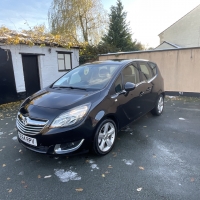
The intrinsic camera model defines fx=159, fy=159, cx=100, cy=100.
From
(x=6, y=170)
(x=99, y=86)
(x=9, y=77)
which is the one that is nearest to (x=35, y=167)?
(x=6, y=170)

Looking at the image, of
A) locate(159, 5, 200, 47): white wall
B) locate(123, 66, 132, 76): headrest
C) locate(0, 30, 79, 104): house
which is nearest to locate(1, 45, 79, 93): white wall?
locate(0, 30, 79, 104): house

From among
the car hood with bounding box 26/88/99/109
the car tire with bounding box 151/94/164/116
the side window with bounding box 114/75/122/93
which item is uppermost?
the side window with bounding box 114/75/122/93

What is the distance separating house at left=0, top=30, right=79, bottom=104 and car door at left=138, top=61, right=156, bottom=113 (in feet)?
18.2

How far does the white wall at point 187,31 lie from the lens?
17.4 meters

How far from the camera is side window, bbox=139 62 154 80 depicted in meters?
4.08

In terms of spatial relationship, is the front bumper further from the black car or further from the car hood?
the car hood

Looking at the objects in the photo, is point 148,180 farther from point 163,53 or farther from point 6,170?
point 163,53

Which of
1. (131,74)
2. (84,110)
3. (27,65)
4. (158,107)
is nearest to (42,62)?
(27,65)

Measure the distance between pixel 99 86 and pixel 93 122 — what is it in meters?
0.79

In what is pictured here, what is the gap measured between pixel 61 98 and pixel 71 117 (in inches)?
19.8

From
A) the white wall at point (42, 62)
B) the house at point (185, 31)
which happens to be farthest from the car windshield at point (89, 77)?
the house at point (185, 31)

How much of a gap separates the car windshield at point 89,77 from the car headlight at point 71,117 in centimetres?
70

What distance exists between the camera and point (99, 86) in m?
3.02

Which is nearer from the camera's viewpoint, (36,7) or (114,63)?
(114,63)
